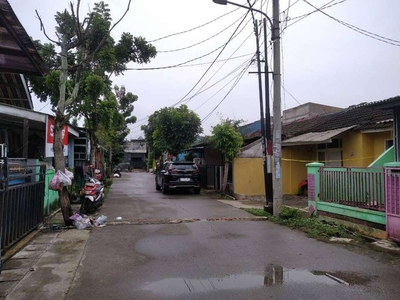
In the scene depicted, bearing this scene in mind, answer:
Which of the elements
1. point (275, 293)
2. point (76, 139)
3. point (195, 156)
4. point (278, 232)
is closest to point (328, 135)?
point (278, 232)

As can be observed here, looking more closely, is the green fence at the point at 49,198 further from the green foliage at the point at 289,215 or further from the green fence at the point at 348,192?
the green fence at the point at 348,192

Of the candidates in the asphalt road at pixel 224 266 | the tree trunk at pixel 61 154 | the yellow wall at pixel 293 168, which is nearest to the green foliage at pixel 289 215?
the asphalt road at pixel 224 266

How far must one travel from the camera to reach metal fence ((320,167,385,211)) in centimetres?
741

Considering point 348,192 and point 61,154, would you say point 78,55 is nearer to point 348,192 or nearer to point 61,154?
point 61,154

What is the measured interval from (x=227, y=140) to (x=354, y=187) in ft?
24.8

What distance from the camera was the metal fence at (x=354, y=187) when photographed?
24.3 feet

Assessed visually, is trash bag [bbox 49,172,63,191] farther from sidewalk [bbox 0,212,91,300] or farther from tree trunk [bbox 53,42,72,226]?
sidewalk [bbox 0,212,91,300]

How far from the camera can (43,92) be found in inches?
549

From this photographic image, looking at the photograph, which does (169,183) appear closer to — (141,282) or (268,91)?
(268,91)

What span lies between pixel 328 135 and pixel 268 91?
2.93 metres

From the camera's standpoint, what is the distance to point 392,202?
6.82 metres

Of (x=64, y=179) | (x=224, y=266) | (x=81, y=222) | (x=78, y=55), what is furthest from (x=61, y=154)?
(x=224, y=266)

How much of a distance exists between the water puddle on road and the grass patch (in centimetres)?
267

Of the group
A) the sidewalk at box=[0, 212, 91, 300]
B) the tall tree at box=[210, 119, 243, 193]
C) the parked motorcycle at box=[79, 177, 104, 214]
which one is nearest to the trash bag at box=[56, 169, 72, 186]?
the sidewalk at box=[0, 212, 91, 300]
